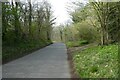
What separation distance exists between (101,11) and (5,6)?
8.71 m

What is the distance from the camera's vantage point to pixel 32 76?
38.6 ft

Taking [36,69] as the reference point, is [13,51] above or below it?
above

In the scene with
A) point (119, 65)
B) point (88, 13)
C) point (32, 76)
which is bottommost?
point (32, 76)

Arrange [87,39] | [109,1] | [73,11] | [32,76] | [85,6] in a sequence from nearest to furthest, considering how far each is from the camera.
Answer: [32,76], [109,1], [85,6], [73,11], [87,39]

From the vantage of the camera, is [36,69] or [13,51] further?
[13,51]

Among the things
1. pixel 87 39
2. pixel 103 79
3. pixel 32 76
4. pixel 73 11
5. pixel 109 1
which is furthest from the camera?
pixel 87 39

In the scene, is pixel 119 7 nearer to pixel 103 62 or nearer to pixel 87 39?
pixel 103 62

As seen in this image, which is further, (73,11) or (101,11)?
(73,11)

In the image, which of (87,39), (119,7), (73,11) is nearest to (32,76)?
(119,7)

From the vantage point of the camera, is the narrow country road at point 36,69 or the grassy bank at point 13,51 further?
the grassy bank at point 13,51

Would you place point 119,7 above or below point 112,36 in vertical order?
above

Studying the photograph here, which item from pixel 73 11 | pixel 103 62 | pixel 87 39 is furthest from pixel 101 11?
pixel 87 39

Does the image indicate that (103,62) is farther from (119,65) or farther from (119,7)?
(119,7)

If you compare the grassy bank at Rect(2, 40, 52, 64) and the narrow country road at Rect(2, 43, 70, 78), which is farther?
the grassy bank at Rect(2, 40, 52, 64)
